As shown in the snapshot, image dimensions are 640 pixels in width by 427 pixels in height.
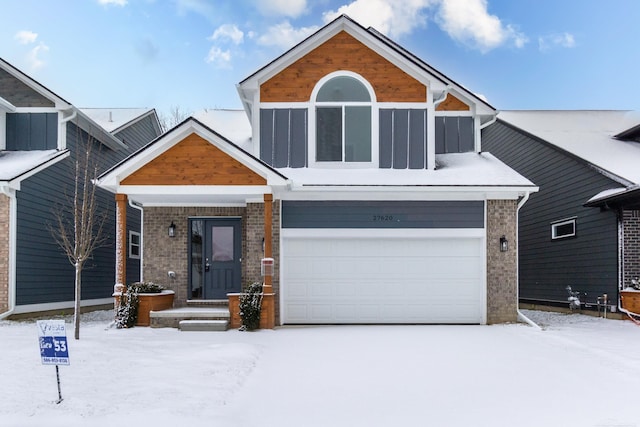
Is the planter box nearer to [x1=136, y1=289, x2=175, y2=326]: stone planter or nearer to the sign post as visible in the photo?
[x1=136, y1=289, x2=175, y2=326]: stone planter

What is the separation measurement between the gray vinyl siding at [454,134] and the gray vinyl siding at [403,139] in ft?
5.33

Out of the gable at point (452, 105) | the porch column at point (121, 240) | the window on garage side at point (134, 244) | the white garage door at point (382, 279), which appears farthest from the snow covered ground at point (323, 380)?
the window on garage side at point (134, 244)

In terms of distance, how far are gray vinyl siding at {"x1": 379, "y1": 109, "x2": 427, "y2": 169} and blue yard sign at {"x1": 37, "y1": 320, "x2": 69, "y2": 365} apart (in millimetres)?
8761

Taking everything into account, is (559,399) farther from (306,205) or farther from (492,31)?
(492,31)

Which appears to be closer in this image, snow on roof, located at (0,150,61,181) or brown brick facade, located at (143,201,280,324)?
snow on roof, located at (0,150,61,181)

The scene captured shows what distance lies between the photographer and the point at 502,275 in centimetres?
1265

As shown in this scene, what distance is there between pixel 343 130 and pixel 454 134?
3.26m

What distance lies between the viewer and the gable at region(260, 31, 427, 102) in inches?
521

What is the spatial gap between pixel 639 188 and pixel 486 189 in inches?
121

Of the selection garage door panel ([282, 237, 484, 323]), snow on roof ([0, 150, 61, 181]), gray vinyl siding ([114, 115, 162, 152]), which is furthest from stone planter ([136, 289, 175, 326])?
gray vinyl siding ([114, 115, 162, 152])

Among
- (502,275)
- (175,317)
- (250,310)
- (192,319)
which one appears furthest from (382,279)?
(175,317)

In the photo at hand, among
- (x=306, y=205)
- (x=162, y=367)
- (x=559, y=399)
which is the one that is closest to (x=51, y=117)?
(x=306, y=205)

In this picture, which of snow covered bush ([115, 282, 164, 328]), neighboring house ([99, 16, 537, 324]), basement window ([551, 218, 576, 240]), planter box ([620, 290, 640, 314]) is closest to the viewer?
snow covered bush ([115, 282, 164, 328])

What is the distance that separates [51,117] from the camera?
14.8 metres
